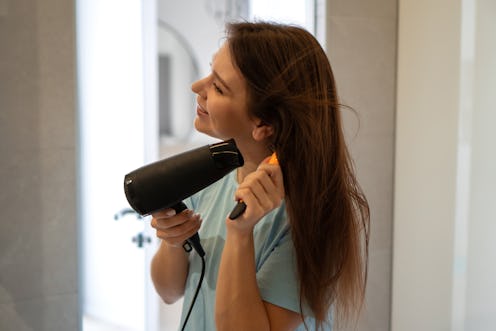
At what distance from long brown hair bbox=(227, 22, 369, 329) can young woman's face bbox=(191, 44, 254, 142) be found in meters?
0.01

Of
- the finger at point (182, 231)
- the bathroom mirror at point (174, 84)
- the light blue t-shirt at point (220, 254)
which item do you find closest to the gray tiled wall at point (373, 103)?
the bathroom mirror at point (174, 84)

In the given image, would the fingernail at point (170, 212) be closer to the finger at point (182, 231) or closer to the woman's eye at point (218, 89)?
the finger at point (182, 231)

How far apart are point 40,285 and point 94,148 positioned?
40cm

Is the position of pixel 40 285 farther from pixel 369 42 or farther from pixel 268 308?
pixel 369 42

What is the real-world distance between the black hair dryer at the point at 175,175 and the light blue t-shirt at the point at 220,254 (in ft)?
0.45

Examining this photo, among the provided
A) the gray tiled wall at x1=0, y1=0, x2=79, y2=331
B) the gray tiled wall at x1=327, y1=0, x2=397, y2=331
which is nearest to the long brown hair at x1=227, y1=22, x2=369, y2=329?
the gray tiled wall at x1=0, y1=0, x2=79, y2=331

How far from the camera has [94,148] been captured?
1.32 meters

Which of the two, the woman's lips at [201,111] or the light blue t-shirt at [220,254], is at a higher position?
the woman's lips at [201,111]

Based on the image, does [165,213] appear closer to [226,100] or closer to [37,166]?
[226,100]

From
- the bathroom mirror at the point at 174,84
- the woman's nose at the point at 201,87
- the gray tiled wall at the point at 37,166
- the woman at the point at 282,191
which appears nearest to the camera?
the woman at the point at 282,191

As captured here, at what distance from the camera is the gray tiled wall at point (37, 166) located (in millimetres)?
1058

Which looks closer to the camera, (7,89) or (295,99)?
(295,99)

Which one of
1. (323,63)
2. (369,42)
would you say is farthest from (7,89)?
(369,42)

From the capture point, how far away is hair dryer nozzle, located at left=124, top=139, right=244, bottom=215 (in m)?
0.64
